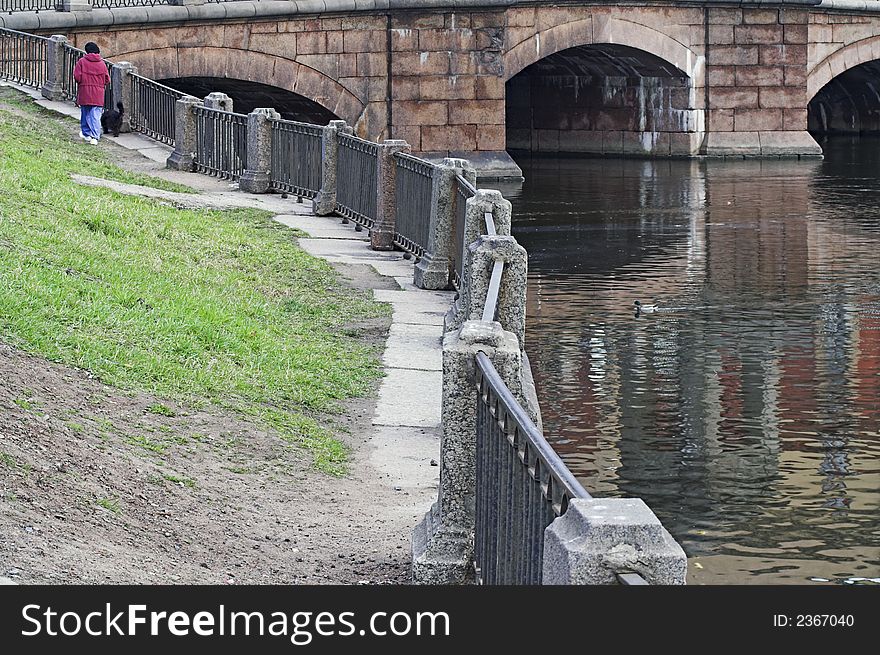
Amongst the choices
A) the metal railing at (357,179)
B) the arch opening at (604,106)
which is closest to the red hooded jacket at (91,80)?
the metal railing at (357,179)

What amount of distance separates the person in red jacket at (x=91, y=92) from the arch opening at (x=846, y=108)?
28214 millimetres

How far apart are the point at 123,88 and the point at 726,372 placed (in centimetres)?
1404

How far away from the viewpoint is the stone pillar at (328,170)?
1891cm

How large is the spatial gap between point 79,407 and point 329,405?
6.42ft

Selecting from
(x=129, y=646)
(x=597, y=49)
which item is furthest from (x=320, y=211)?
(x=597, y=49)

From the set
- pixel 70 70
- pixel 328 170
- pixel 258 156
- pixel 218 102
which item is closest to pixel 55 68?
pixel 70 70

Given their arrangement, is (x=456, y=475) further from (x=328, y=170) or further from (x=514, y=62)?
(x=514, y=62)

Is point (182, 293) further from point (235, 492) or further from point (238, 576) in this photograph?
point (238, 576)

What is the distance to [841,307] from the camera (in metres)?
16.6

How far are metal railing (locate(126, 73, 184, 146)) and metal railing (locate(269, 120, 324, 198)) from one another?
2.62 meters

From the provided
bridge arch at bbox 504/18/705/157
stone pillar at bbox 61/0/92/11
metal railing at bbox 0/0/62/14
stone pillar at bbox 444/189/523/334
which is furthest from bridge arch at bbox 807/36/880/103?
stone pillar at bbox 444/189/523/334

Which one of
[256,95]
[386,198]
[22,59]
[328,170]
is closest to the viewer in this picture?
[386,198]

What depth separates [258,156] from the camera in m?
20.7

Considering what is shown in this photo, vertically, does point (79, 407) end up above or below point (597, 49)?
below
